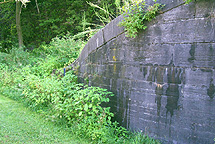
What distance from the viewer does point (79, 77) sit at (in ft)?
18.3

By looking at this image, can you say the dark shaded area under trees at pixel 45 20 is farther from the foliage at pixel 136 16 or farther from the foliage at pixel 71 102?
the foliage at pixel 136 16

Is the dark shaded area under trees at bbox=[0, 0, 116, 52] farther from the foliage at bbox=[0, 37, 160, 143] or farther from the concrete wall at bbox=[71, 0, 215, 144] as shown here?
the concrete wall at bbox=[71, 0, 215, 144]

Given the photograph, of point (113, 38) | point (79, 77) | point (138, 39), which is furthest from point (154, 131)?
point (79, 77)

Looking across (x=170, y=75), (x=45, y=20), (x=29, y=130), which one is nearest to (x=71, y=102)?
(x=29, y=130)

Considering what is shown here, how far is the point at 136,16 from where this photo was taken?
3.50 m

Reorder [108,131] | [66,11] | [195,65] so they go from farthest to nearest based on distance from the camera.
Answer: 1. [66,11]
2. [108,131]
3. [195,65]

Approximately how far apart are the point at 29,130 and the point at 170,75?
112 inches

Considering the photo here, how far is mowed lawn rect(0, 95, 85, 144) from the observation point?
3.46 meters

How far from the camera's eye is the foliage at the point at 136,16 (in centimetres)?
344

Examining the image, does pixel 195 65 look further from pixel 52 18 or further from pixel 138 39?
pixel 52 18

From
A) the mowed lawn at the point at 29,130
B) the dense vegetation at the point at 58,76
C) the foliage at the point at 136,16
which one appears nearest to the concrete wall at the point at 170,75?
the foliage at the point at 136,16

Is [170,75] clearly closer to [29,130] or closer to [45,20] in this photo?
[29,130]

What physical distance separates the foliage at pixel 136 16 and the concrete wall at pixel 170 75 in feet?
0.43

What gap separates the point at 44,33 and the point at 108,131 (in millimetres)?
11464
